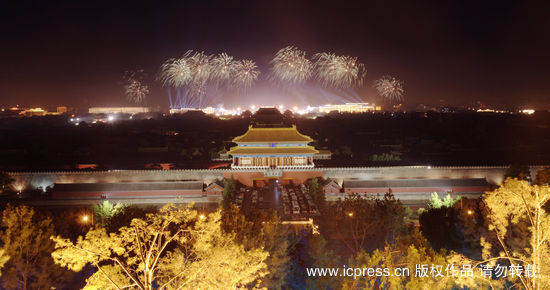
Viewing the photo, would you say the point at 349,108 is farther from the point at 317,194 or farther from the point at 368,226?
the point at 368,226

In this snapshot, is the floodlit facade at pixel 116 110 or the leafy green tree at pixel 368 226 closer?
the leafy green tree at pixel 368 226

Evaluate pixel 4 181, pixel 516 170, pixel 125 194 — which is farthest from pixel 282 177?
pixel 4 181

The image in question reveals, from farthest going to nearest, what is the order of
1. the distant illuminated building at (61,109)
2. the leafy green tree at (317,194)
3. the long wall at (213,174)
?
the distant illuminated building at (61,109) → the long wall at (213,174) → the leafy green tree at (317,194)

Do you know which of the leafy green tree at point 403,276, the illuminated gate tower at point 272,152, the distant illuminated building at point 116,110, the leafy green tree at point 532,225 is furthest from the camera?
the distant illuminated building at point 116,110

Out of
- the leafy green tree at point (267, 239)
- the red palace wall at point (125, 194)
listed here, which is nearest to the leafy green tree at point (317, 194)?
the leafy green tree at point (267, 239)

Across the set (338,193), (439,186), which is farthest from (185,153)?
(439,186)

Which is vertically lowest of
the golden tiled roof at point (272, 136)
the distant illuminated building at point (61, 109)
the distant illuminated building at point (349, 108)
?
the golden tiled roof at point (272, 136)

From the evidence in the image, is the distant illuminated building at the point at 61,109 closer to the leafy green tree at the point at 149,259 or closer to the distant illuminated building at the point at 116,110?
the distant illuminated building at the point at 116,110
